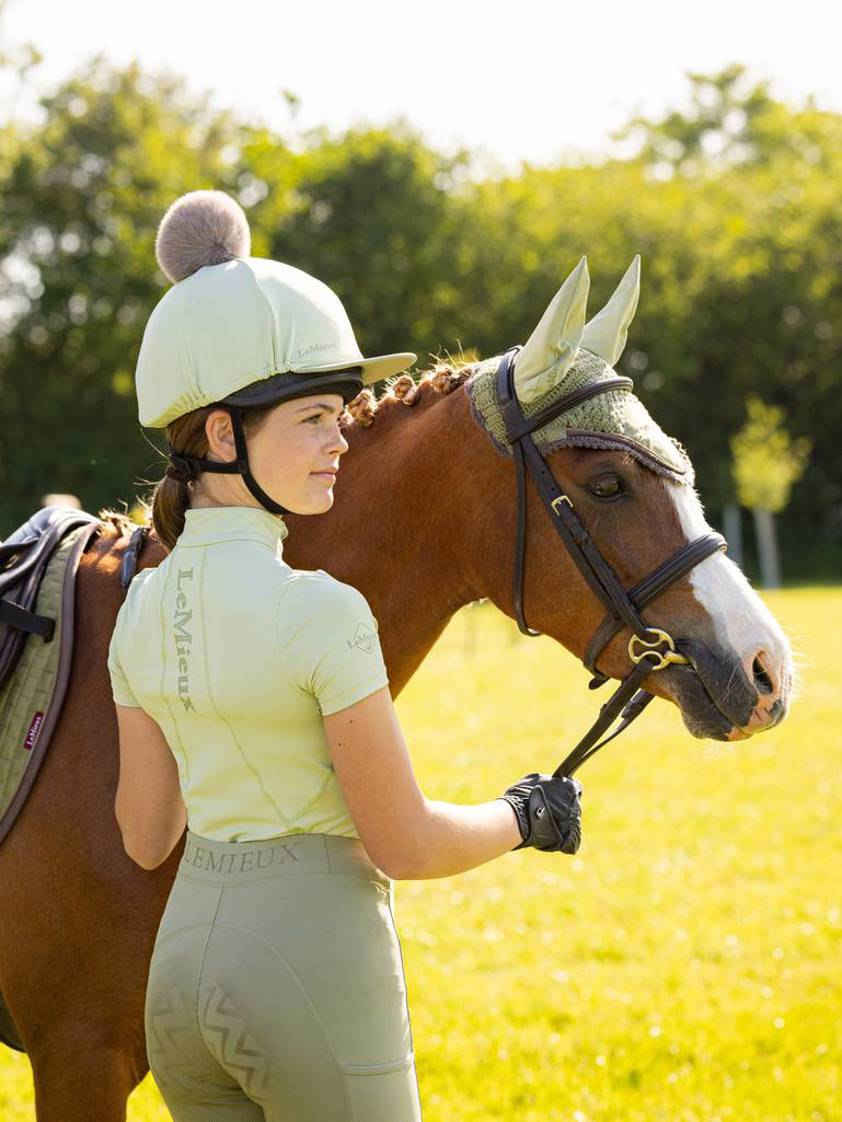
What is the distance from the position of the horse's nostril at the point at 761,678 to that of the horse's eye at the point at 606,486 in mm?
468

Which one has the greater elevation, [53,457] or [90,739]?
[90,739]

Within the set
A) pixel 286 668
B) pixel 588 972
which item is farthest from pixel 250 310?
pixel 588 972

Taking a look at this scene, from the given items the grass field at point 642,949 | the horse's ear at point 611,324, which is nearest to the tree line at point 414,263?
the grass field at point 642,949

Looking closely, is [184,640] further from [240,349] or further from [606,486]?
[606,486]

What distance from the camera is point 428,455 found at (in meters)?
2.84

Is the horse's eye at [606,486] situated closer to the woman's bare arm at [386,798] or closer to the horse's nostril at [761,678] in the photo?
the horse's nostril at [761,678]

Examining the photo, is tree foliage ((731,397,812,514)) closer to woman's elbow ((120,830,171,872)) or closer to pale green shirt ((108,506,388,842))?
woman's elbow ((120,830,171,872))

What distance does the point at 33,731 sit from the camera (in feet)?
9.33

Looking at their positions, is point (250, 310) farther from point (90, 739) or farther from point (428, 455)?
point (90, 739)

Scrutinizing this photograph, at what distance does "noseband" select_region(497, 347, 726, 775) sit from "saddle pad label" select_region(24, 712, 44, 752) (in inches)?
44.8

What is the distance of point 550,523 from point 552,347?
383 millimetres

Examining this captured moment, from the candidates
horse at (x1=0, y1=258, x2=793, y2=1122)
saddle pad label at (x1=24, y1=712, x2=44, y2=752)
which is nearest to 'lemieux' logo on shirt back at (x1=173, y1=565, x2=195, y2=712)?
horse at (x1=0, y1=258, x2=793, y2=1122)

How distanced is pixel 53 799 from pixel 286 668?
117cm

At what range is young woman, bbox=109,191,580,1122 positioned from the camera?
1.91 m
